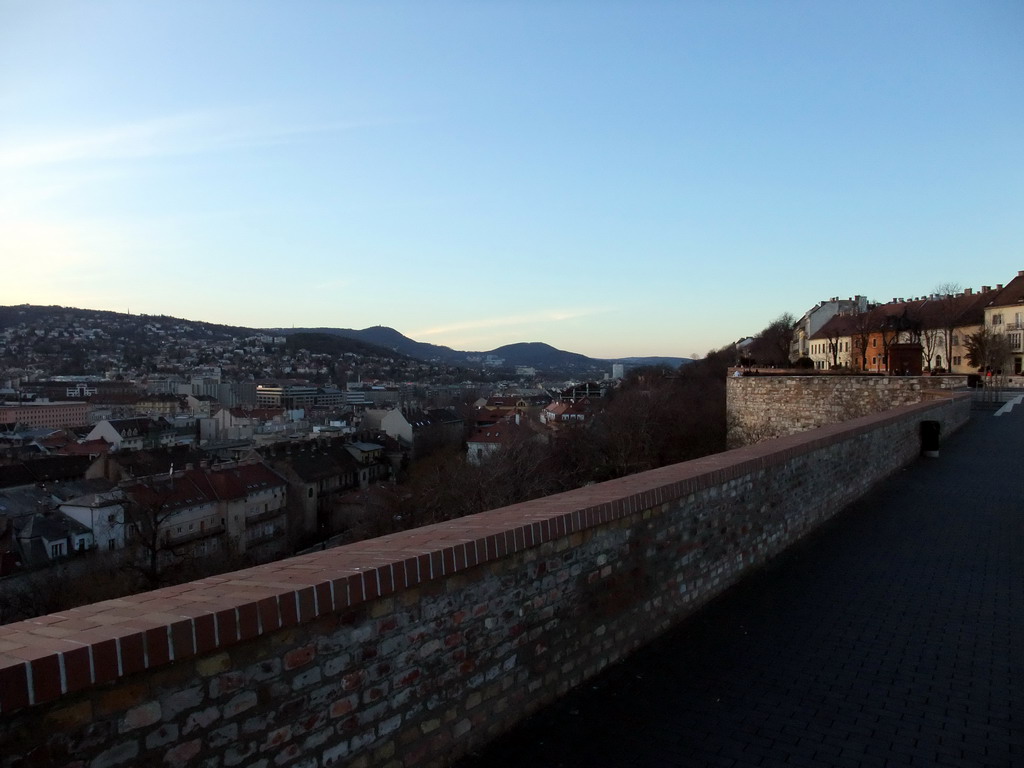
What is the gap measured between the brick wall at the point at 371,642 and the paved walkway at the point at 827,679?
236 mm

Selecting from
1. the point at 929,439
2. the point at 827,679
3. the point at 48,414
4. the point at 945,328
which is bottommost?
the point at 48,414

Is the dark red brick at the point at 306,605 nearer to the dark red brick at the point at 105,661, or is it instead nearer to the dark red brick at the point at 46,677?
the dark red brick at the point at 105,661

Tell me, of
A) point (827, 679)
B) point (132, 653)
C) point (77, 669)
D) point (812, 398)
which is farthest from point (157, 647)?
point (812, 398)

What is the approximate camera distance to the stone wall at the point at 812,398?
839 inches

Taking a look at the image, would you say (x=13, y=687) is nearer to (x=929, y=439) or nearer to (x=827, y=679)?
(x=827, y=679)

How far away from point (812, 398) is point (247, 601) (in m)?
23.4

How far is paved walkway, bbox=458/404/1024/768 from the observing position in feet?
10.4

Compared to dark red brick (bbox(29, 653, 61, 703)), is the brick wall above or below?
below

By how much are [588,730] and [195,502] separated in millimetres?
40042

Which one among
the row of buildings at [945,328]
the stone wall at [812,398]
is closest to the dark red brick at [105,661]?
the stone wall at [812,398]

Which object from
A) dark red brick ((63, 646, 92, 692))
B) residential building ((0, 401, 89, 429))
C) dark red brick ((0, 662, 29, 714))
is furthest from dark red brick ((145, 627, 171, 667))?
residential building ((0, 401, 89, 429))

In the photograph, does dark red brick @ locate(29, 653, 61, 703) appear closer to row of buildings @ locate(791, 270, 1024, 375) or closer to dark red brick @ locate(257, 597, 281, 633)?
dark red brick @ locate(257, 597, 281, 633)

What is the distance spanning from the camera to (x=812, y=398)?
2311 centimetres

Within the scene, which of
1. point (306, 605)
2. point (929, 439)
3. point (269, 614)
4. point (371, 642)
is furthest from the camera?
point (929, 439)
